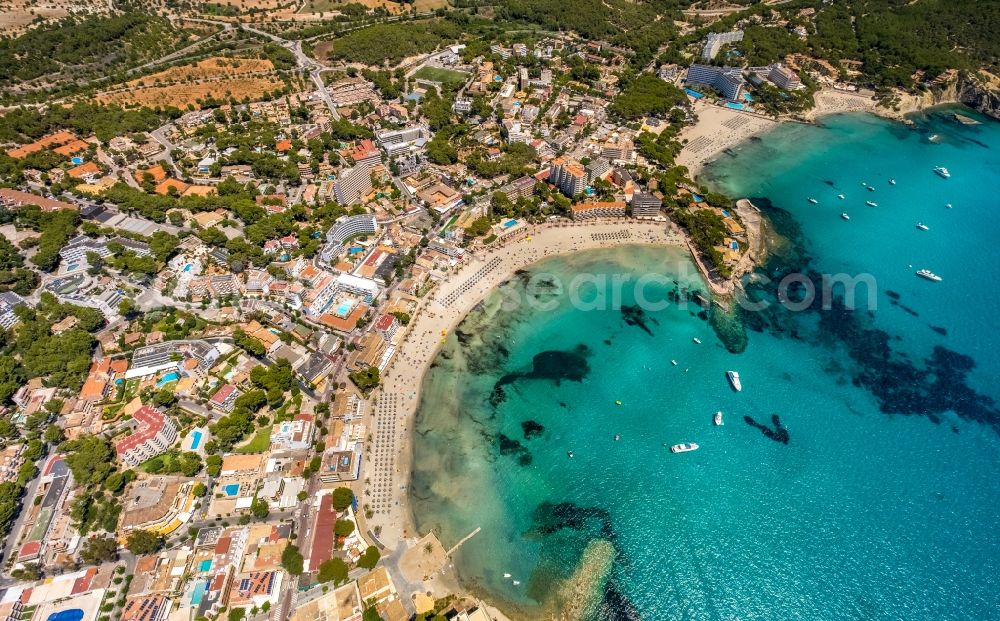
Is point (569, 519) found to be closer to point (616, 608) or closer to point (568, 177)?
point (616, 608)

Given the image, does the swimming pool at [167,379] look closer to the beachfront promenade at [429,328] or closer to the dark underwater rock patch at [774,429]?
the beachfront promenade at [429,328]

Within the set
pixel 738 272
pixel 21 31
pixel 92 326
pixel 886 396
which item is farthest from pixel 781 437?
pixel 21 31

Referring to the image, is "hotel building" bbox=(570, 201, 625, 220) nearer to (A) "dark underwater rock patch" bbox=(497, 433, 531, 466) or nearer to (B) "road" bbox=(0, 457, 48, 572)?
(A) "dark underwater rock patch" bbox=(497, 433, 531, 466)

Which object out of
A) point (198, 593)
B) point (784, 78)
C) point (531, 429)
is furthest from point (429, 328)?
point (784, 78)

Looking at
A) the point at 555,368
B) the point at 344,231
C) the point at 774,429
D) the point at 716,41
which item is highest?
the point at 716,41

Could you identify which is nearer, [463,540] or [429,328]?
[463,540]

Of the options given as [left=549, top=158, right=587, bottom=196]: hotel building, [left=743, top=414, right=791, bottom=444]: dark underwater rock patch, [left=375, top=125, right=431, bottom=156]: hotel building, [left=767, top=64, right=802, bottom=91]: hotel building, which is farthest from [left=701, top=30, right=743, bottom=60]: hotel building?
[left=743, top=414, right=791, bottom=444]: dark underwater rock patch

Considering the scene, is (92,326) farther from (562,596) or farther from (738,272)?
(738,272)
